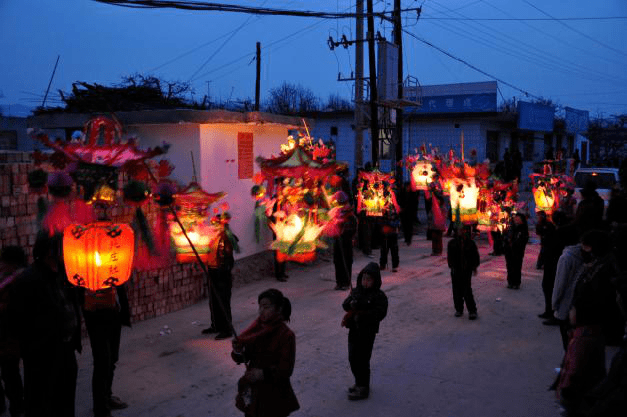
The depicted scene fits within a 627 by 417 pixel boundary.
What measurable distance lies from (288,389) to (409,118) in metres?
26.6

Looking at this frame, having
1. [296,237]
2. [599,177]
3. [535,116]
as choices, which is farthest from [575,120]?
[296,237]

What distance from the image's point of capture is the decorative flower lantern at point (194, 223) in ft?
26.3

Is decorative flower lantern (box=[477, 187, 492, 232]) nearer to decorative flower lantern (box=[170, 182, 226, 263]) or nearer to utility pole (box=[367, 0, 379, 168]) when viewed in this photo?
utility pole (box=[367, 0, 379, 168])

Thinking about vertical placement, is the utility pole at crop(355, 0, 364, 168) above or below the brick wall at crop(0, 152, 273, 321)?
above

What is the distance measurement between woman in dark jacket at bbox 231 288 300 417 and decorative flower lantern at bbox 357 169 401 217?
28.3ft

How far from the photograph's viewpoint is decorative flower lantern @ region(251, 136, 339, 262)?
834 cm

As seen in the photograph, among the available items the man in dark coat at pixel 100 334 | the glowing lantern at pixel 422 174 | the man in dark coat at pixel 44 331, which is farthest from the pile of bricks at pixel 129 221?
the glowing lantern at pixel 422 174

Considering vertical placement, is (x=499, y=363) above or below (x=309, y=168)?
below

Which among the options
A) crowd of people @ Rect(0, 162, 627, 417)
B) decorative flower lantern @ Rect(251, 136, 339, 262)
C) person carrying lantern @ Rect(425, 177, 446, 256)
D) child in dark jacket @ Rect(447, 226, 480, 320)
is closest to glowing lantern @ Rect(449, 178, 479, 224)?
person carrying lantern @ Rect(425, 177, 446, 256)

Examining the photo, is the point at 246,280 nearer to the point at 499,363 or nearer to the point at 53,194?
the point at 499,363

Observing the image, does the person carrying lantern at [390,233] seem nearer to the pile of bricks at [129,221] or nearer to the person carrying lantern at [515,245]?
the person carrying lantern at [515,245]

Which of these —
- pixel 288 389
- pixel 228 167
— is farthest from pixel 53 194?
pixel 228 167

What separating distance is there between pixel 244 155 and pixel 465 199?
15.3ft

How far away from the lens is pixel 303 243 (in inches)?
330
